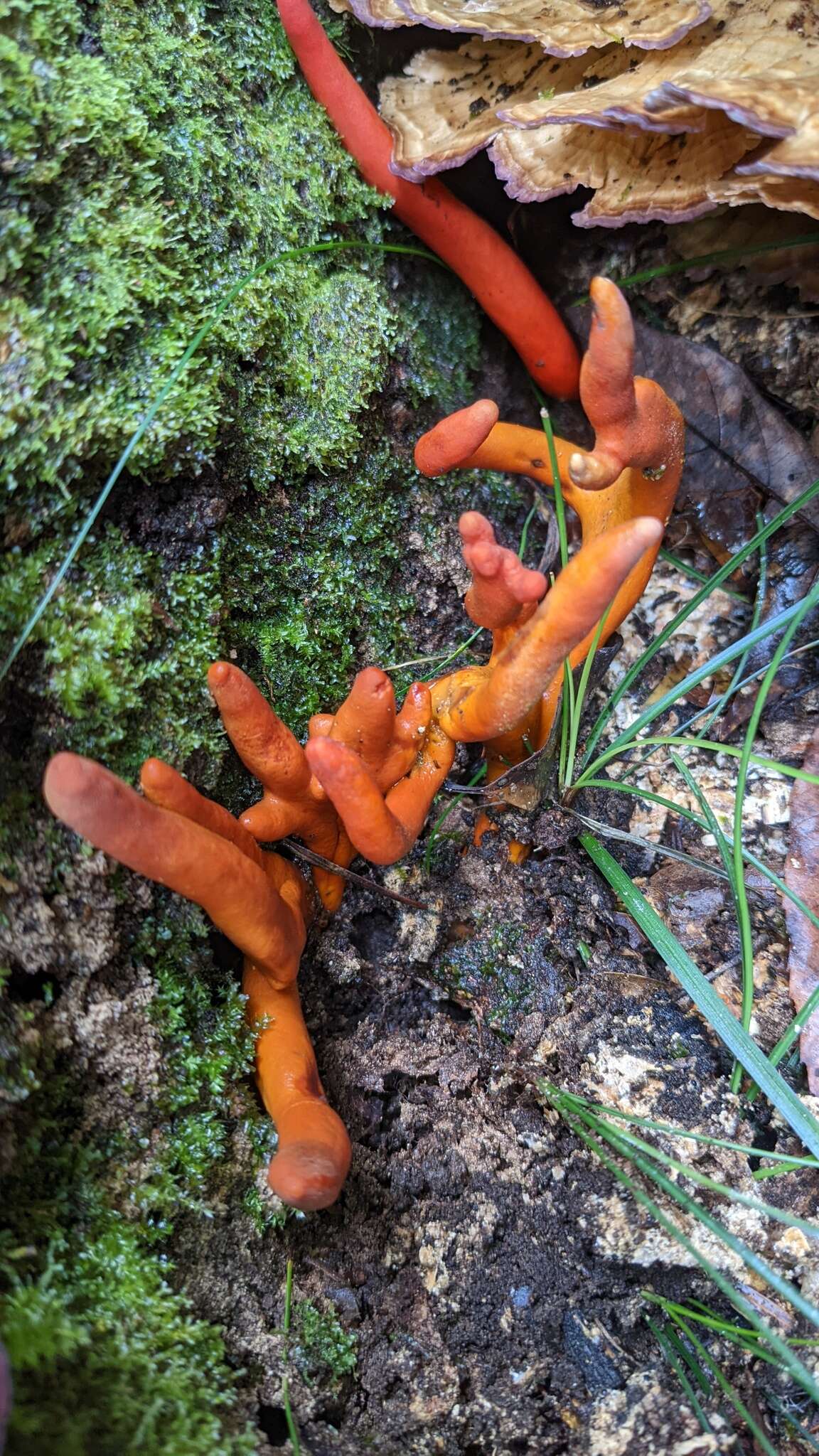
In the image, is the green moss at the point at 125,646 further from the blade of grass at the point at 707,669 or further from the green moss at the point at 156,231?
the blade of grass at the point at 707,669

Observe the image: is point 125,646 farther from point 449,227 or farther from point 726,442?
point 726,442

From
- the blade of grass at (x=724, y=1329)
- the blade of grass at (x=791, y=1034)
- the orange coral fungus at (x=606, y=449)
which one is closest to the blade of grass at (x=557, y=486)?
the orange coral fungus at (x=606, y=449)

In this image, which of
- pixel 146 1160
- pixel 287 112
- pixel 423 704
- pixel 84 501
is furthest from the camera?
pixel 287 112

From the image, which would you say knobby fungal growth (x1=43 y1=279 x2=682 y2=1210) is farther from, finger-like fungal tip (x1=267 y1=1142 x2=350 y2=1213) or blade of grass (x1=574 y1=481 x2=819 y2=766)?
blade of grass (x1=574 y1=481 x2=819 y2=766)

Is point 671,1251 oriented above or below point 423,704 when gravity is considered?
below

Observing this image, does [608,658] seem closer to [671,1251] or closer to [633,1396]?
[671,1251]

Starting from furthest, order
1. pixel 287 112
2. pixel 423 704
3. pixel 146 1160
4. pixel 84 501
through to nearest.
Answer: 1. pixel 287 112
2. pixel 423 704
3. pixel 84 501
4. pixel 146 1160

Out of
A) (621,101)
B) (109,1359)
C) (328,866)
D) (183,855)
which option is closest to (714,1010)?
(328,866)

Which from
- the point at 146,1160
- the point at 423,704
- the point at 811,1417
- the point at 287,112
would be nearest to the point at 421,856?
the point at 423,704
